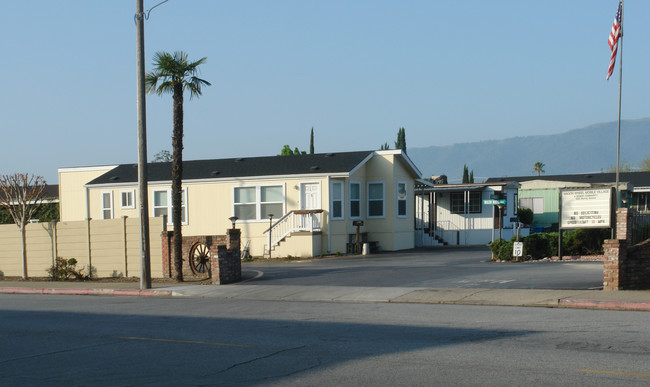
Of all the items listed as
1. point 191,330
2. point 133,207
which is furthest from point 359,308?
point 133,207

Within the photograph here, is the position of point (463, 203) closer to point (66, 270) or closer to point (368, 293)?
point (66, 270)

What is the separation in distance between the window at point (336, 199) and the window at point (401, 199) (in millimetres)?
3501

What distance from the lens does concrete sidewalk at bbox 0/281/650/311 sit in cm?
1495

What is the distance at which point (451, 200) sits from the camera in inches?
1615

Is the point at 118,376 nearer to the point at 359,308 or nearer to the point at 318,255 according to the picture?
the point at 359,308

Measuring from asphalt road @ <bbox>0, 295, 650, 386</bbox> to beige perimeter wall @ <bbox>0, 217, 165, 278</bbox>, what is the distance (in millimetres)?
8680

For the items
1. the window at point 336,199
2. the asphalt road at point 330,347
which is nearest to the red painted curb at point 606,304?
the asphalt road at point 330,347

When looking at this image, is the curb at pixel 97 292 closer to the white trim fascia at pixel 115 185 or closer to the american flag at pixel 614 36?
the white trim fascia at pixel 115 185

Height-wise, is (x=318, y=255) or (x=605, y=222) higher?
(x=605, y=222)

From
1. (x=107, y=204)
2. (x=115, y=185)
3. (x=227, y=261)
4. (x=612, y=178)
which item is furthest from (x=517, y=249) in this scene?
(x=612, y=178)

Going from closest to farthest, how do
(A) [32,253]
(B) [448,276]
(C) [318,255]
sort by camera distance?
(B) [448,276] → (A) [32,253] → (C) [318,255]

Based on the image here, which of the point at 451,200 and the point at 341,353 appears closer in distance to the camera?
the point at 341,353

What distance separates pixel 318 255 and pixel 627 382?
25.6 m

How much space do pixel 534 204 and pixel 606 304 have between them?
1381 inches
